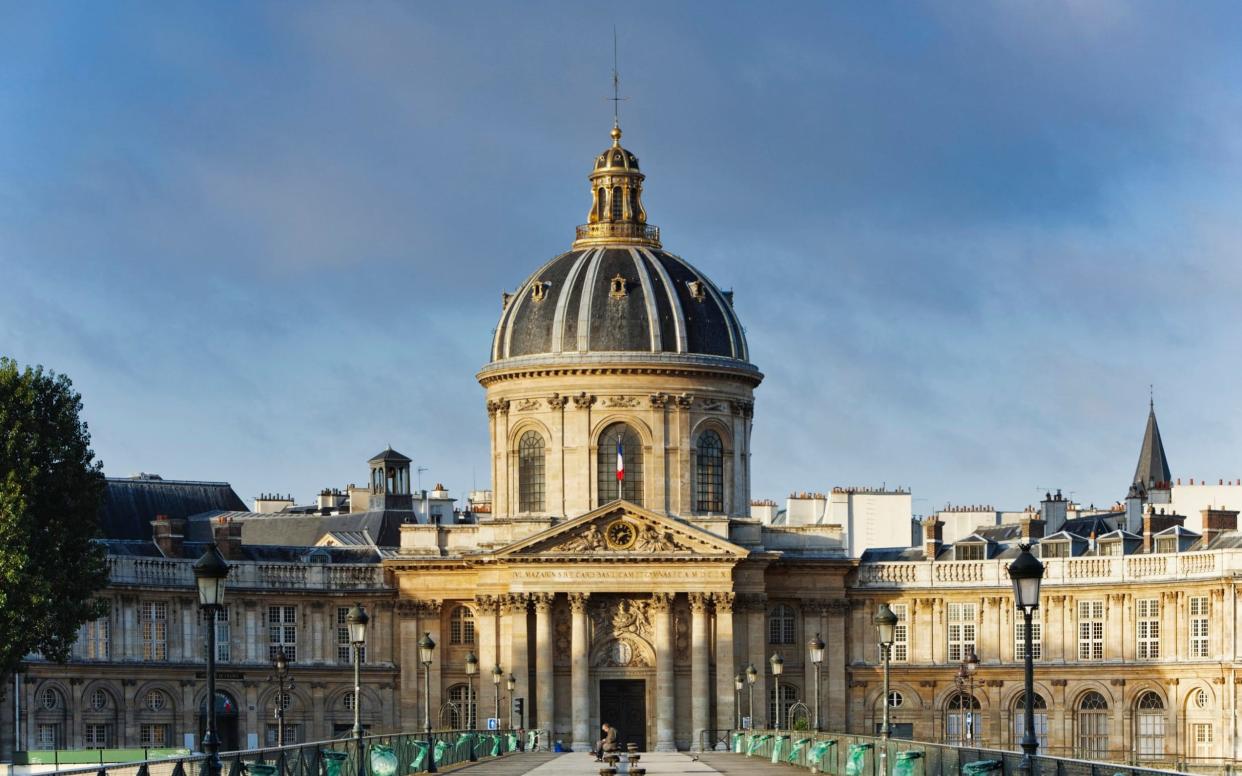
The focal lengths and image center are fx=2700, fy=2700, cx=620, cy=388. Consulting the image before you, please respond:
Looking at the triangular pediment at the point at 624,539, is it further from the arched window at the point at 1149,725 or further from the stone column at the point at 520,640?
the arched window at the point at 1149,725

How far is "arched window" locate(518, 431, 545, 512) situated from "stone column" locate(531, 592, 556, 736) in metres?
6.49

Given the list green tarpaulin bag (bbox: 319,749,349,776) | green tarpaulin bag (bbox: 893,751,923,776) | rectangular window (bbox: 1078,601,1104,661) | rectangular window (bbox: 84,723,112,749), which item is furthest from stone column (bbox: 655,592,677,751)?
green tarpaulin bag (bbox: 319,749,349,776)

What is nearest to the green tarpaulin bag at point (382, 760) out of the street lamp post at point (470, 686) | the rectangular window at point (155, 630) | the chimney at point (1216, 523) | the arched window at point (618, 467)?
the street lamp post at point (470, 686)

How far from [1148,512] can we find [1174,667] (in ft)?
27.7

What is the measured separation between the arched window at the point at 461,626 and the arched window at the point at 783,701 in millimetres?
12733

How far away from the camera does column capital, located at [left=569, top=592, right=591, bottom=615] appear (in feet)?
353

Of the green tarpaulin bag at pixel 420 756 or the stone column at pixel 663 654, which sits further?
the stone column at pixel 663 654

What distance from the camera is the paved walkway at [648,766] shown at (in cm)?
6938

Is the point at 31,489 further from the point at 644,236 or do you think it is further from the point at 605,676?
the point at 644,236

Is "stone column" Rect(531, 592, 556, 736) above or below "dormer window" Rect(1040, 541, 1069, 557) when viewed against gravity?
below

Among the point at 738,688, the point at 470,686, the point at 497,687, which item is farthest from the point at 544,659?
the point at 738,688

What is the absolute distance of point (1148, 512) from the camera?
110938mm

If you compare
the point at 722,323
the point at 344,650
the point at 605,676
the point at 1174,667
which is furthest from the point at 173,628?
the point at 1174,667

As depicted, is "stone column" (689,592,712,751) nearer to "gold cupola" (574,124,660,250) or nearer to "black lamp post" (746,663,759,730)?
"black lamp post" (746,663,759,730)
